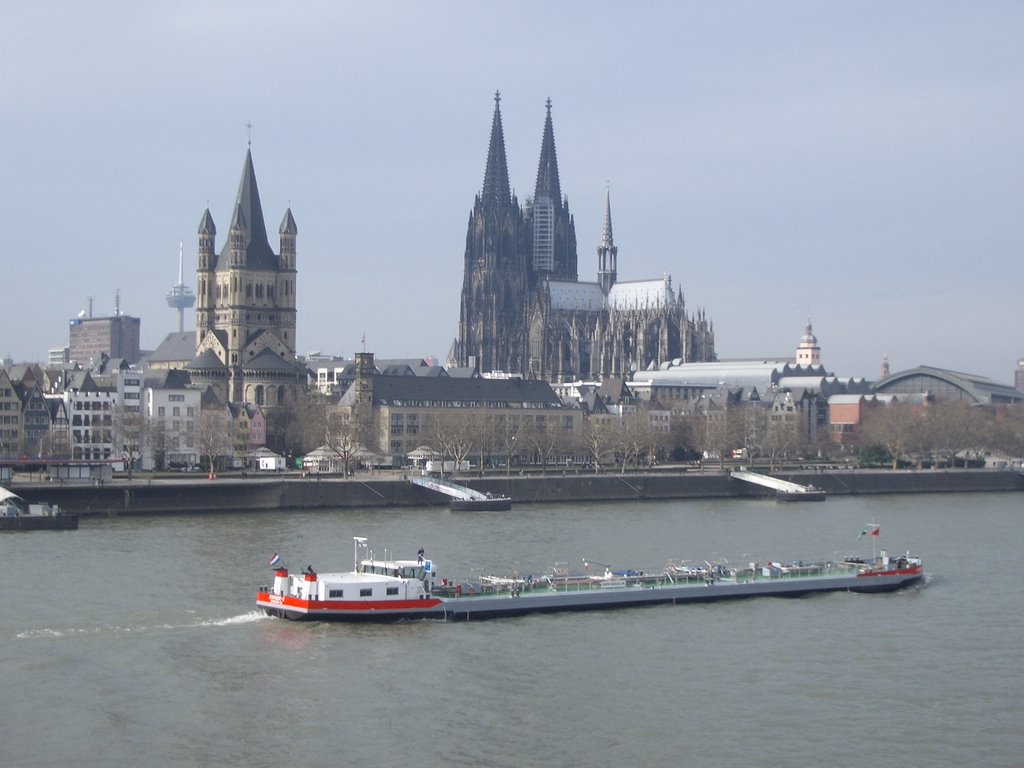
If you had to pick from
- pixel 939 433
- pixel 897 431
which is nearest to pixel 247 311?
pixel 897 431

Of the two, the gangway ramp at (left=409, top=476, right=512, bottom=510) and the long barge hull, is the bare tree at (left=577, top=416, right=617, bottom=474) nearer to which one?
the gangway ramp at (left=409, top=476, right=512, bottom=510)

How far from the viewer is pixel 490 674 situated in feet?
124

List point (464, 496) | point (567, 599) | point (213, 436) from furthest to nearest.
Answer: point (213, 436)
point (464, 496)
point (567, 599)

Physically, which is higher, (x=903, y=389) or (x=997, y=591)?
(x=903, y=389)

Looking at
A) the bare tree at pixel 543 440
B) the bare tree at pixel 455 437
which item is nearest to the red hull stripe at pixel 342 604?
the bare tree at pixel 455 437

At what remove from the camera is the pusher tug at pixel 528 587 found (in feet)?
147

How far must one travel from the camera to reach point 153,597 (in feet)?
153

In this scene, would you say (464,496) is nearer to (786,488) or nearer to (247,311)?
(786,488)

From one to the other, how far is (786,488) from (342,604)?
192 feet

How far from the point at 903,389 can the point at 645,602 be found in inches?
4935

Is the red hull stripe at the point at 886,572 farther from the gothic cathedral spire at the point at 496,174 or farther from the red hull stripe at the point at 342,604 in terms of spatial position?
the gothic cathedral spire at the point at 496,174

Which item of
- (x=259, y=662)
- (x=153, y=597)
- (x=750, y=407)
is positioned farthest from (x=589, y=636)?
(x=750, y=407)

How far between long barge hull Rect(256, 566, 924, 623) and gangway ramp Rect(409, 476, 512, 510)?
32082 mm

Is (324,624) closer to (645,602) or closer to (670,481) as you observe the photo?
(645,602)
